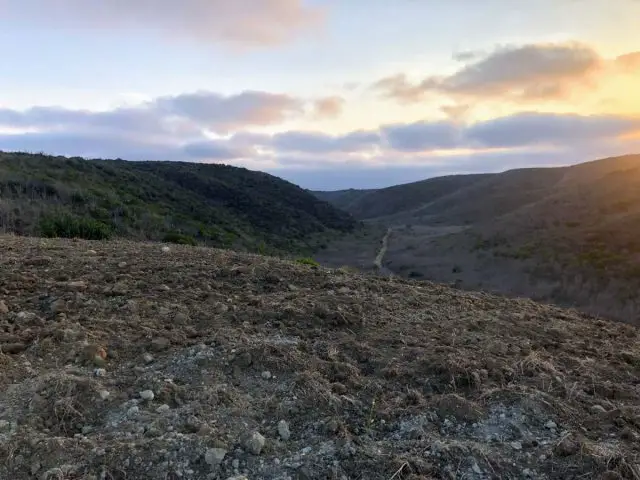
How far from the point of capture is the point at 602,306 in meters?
17.6

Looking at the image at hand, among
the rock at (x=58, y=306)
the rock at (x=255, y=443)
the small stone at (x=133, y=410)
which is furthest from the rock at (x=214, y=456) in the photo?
the rock at (x=58, y=306)

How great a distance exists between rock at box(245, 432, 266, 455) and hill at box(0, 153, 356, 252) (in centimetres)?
1053

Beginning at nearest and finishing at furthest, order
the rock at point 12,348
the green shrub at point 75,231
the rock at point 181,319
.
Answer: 1. the rock at point 12,348
2. the rock at point 181,319
3. the green shrub at point 75,231

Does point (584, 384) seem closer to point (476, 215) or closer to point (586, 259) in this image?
point (586, 259)

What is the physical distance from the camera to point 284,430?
11.0ft

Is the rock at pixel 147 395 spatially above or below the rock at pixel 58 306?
below

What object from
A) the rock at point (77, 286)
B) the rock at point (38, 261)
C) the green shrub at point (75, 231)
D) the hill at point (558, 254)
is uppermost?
the green shrub at point (75, 231)

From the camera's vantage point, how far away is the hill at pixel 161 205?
57.9 feet

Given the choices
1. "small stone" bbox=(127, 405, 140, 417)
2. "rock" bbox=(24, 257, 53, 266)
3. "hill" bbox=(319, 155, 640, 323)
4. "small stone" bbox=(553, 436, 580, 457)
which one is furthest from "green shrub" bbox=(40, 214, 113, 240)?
"hill" bbox=(319, 155, 640, 323)

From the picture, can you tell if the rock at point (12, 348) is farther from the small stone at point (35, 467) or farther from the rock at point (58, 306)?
the small stone at point (35, 467)

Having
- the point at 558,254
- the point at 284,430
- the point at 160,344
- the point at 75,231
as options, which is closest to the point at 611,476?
the point at 284,430

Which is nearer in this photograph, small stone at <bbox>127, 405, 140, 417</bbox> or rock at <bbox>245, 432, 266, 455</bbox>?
rock at <bbox>245, 432, 266, 455</bbox>

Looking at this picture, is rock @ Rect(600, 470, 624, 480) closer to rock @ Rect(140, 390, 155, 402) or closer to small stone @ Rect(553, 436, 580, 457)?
small stone @ Rect(553, 436, 580, 457)

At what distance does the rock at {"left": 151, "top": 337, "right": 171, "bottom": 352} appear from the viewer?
4336 millimetres
